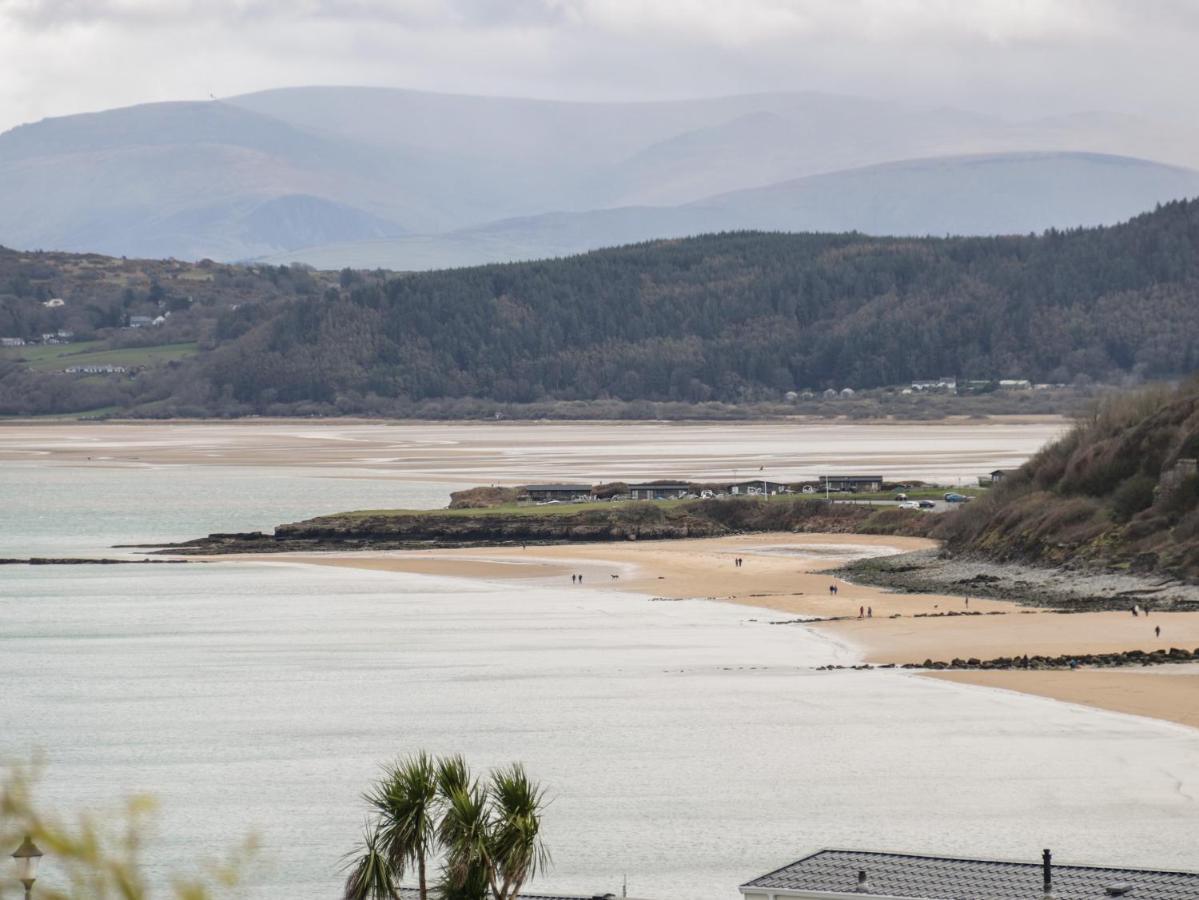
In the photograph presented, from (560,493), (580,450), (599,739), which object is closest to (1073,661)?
(599,739)

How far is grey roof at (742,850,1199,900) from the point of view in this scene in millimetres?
15852

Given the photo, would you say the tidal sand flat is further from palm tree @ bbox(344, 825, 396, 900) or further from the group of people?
palm tree @ bbox(344, 825, 396, 900)

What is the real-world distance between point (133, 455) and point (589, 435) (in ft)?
156

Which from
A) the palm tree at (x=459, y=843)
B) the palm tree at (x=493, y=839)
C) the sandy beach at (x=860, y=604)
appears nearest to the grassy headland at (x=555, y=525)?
the sandy beach at (x=860, y=604)

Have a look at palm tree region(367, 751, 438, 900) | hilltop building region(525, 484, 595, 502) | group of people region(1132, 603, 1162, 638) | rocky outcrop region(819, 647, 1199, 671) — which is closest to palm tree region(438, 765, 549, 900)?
palm tree region(367, 751, 438, 900)

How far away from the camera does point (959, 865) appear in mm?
18031

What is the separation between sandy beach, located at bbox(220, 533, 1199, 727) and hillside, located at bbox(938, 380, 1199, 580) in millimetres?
4090

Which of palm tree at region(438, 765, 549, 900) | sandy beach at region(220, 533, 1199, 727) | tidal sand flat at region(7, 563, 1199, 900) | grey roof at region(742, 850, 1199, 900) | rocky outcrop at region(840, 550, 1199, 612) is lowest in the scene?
tidal sand flat at region(7, 563, 1199, 900)

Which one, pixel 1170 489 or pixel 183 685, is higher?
pixel 1170 489

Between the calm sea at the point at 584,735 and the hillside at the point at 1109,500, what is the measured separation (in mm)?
10093

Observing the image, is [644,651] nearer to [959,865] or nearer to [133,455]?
[959,865]

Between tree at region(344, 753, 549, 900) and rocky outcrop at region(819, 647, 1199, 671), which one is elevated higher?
tree at region(344, 753, 549, 900)

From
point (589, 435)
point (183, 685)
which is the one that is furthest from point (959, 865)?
point (589, 435)

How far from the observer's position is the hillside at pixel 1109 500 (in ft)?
167
